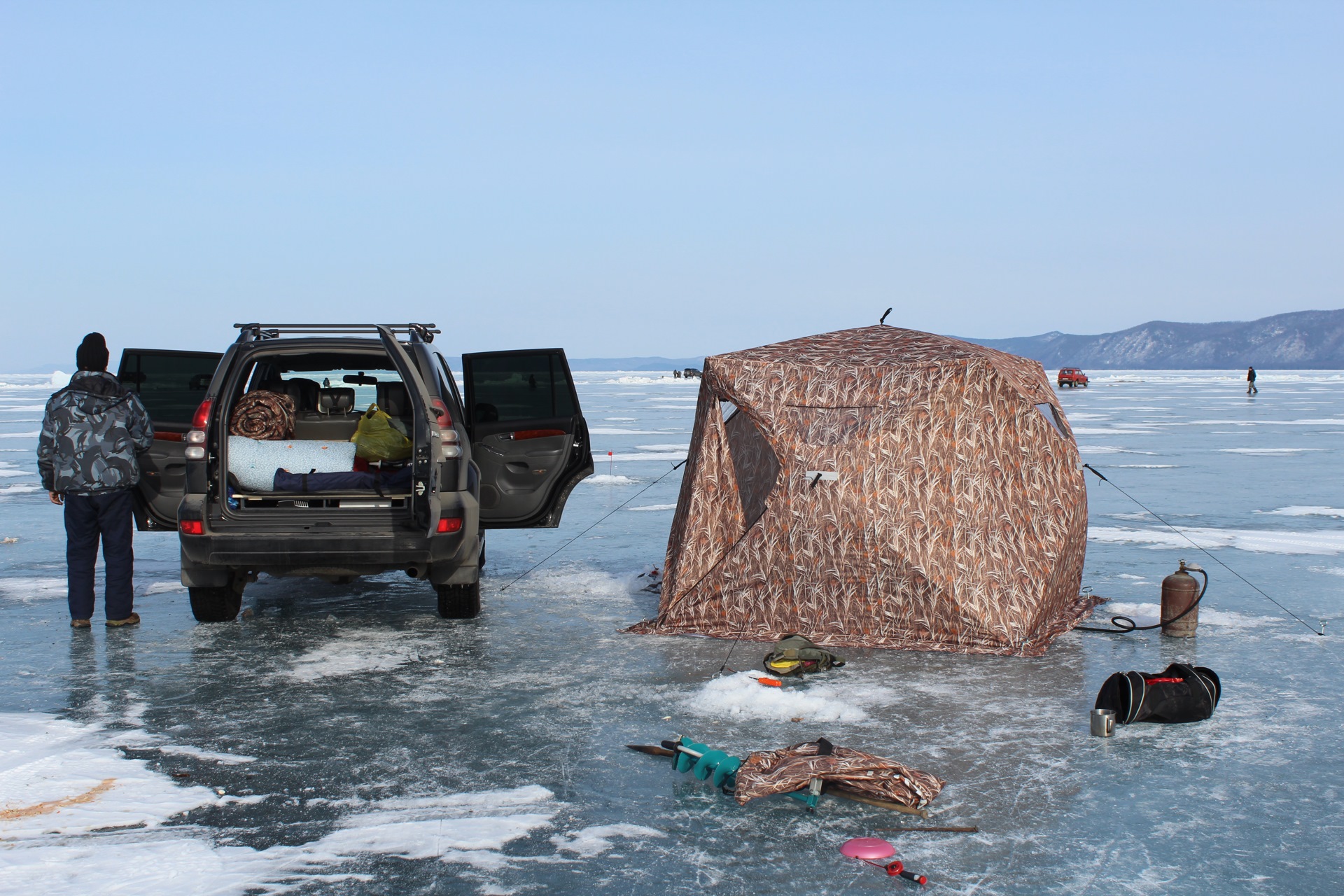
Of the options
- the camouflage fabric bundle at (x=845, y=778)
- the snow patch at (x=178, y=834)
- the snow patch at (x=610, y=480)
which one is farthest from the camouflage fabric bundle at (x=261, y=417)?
the snow patch at (x=610, y=480)

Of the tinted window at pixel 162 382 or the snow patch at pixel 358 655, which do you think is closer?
the snow patch at pixel 358 655

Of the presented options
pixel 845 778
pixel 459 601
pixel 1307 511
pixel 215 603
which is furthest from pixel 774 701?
pixel 1307 511

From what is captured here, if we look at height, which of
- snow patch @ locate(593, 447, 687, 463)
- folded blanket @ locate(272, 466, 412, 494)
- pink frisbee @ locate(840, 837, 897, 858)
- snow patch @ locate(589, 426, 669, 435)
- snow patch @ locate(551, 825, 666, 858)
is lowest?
snow patch @ locate(551, 825, 666, 858)

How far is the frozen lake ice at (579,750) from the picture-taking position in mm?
4277

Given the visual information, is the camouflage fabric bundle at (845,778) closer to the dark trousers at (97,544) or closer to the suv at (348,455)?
the suv at (348,455)

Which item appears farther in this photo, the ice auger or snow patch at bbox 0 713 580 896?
the ice auger

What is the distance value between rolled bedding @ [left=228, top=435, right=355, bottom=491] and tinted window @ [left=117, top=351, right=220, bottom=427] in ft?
2.98

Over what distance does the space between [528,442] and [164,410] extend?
8.63 feet

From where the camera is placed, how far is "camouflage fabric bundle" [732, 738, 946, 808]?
4805 millimetres

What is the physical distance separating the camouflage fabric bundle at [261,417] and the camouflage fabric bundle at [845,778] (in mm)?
4771

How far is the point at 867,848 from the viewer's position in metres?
4.34

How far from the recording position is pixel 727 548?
318 inches

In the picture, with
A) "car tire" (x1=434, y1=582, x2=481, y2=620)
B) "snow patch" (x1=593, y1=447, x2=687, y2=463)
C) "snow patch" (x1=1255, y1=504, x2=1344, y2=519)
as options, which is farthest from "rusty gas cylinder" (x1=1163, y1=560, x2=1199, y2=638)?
"snow patch" (x1=593, y1=447, x2=687, y2=463)

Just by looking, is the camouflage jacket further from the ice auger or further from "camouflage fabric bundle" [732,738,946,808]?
"camouflage fabric bundle" [732,738,946,808]
